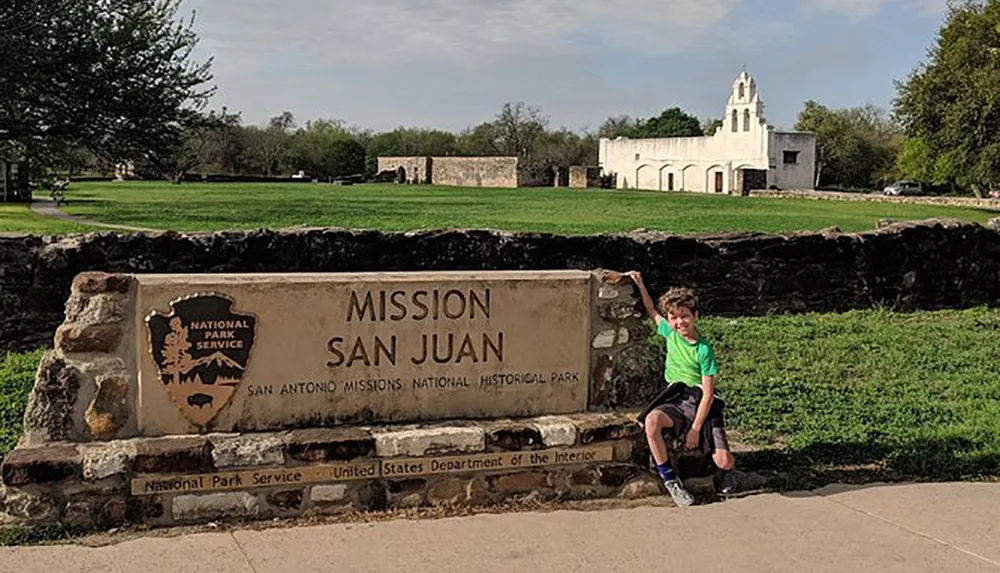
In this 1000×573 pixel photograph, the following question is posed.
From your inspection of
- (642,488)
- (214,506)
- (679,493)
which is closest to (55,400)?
(214,506)

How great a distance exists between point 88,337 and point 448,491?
1.86m

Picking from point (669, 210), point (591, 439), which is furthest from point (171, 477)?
point (669, 210)

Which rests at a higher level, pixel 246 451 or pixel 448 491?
pixel 246 451

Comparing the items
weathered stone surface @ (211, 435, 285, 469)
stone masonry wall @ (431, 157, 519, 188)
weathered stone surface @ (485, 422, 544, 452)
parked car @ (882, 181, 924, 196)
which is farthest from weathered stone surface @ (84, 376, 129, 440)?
parked car @ (882, 181, 924, 196)

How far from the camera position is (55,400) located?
16.7 ft

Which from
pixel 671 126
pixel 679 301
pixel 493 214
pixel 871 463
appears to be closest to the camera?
pixel 679 301

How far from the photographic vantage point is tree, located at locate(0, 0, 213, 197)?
816 inches

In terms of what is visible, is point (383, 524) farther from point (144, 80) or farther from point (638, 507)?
point (144, 80)

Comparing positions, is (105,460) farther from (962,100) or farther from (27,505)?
(962,100)

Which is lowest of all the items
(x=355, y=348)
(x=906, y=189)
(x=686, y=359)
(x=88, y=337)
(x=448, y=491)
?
(x=448, y=491)

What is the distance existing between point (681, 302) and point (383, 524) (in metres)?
1.90

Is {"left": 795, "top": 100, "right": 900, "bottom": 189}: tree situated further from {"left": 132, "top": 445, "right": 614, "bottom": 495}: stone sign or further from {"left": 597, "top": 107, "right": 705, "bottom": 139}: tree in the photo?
{"left": 132, "top": 445, "right": 614, "bottom": 495}: stone sign

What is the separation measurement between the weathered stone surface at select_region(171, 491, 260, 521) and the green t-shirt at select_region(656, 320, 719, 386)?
2.27m

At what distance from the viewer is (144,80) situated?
73.9 ft
